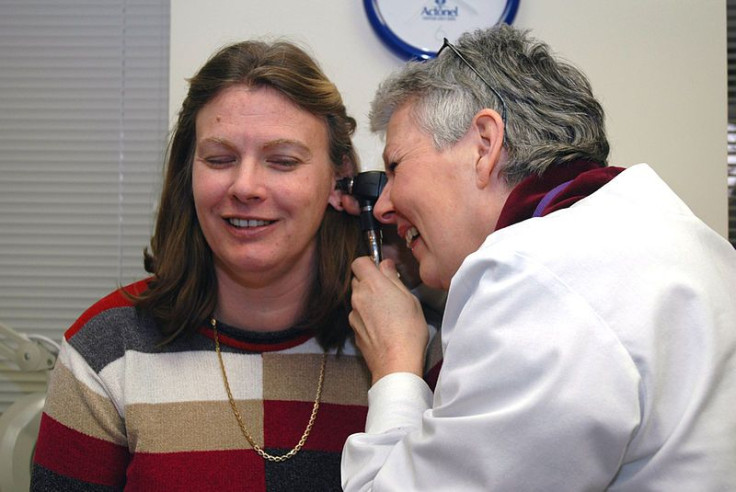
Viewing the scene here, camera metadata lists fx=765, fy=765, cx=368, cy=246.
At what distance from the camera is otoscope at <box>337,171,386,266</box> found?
1.62m

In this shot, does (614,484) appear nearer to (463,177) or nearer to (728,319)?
(728,319)

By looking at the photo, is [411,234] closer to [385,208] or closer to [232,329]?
[385,208]

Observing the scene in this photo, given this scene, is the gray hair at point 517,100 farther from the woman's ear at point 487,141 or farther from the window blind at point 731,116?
the window blind at point 731,116

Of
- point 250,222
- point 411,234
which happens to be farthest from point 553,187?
point 250,222

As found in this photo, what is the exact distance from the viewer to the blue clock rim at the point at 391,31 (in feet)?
5.97

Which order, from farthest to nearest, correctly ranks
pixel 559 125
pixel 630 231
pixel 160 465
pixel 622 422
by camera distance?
pixel 160 465 → pixel 559 125 → pixel 630 231 → pixel 622 422

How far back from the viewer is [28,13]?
2.63m

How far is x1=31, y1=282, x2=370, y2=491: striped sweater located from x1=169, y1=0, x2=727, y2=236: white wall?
2.02 ft

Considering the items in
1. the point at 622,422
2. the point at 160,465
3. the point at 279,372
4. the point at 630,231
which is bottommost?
the point at 160,465

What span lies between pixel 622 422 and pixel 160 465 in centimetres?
93

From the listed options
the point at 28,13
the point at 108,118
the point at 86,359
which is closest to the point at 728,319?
the point at 86,359

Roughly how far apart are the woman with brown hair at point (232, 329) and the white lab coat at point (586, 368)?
59cm

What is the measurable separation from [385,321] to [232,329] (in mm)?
360

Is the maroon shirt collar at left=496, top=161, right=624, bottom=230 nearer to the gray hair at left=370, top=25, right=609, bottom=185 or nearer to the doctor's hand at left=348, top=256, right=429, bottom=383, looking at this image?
the gray hair at left=370, top=25, right=609, bottom=185
